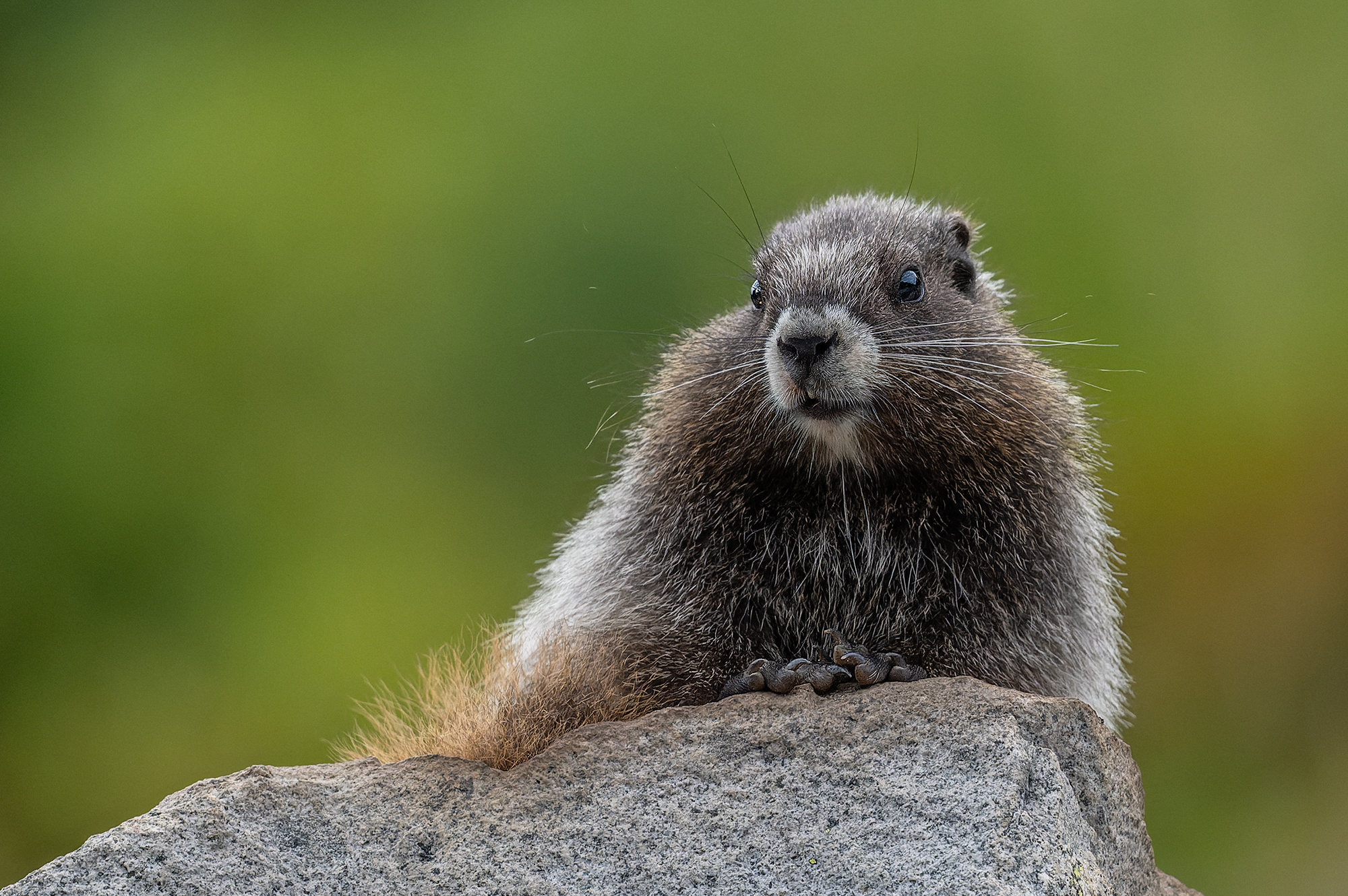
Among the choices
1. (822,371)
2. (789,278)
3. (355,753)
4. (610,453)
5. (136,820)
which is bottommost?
(355,753)

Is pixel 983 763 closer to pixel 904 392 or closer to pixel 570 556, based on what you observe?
pixel 904 392

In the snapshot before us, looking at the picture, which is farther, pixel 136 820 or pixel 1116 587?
pixel 1116 587

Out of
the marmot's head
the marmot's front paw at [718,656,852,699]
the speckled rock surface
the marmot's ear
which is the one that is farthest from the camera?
the marmot's ear

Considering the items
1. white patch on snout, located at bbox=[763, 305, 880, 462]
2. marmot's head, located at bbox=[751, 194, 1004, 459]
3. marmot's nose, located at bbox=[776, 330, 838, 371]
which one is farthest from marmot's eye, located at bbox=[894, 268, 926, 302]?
marmot's nose, located at bbox=[776, 330, 838, 371]

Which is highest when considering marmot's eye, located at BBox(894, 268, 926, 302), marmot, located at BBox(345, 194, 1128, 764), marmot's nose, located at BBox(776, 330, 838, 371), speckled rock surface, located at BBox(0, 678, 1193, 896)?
marmot's eye, located at BBox(894, 268, 926, 302)

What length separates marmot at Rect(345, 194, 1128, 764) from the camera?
277 centimetres

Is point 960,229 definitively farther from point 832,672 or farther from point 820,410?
point 832,672

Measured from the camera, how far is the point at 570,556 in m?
3.46

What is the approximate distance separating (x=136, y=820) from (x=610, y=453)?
1.61 m

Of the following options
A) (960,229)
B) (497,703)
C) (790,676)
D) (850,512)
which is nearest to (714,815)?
(790,676)

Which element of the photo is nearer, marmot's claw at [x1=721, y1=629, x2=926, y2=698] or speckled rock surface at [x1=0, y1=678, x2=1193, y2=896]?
speckled rock surface at [x1=0, y1=678, x2=1193, y2=896]

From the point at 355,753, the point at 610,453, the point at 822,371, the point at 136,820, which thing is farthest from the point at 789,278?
the point at 136,820

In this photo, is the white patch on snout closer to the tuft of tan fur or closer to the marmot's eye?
the marmot's eye

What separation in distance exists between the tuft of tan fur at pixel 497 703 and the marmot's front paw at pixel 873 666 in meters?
0.44
